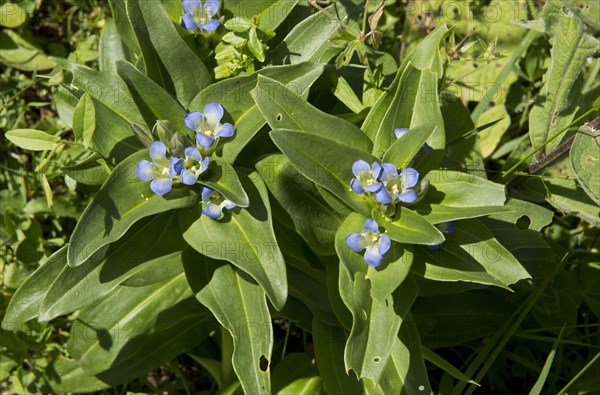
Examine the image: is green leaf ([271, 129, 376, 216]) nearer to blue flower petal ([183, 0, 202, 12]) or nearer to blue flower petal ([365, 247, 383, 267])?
blue flower petal ([365, 247, 383, 267])

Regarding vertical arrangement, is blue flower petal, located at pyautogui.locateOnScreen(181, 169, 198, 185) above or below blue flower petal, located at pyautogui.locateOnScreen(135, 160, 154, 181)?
below

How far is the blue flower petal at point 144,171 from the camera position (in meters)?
3.20

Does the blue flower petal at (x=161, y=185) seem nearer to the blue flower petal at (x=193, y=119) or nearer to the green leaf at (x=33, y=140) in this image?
the blue flower petal at (x=193, y=119)

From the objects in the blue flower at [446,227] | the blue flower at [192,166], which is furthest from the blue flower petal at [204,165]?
the blue flower at [446,227]

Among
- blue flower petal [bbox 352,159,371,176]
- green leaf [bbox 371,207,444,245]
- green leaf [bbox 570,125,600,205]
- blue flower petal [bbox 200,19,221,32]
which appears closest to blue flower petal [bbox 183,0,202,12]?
blue flower petal [bbox 200,19,221,32]

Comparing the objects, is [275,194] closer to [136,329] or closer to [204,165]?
[204,165]

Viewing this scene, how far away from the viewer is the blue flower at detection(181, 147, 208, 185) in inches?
125

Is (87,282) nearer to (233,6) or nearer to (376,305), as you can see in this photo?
(376,305)

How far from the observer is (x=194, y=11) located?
372 centimetres

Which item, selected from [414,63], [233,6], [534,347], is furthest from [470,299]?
[233,6]

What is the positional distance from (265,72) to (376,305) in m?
1.35

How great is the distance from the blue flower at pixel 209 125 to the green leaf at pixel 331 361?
145 cm

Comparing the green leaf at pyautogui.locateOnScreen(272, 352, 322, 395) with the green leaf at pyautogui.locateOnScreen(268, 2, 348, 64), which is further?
the green leaf at pyautogui.locateOnScreen(272, 352, 322, 395)

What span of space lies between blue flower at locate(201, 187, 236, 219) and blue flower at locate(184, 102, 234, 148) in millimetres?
233
